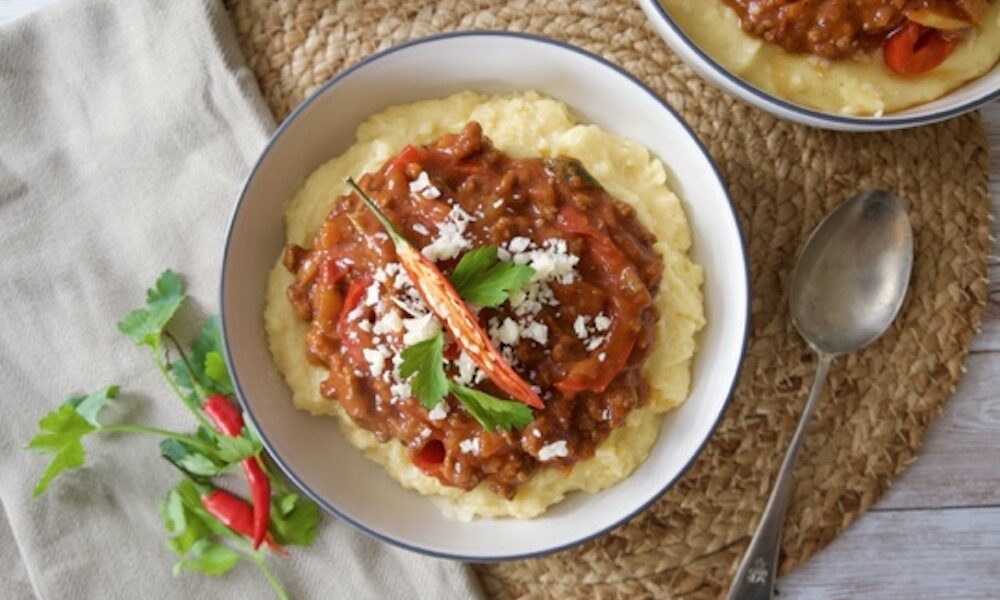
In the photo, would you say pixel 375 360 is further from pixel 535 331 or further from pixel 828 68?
pixel 828 68

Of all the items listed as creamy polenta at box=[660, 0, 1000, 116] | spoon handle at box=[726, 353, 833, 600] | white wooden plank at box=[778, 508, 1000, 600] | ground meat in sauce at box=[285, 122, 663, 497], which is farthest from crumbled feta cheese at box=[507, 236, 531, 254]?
white wooden plank at box=[778, 508, 1000, 600]

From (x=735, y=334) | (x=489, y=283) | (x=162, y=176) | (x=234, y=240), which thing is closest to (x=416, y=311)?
(x=489, y=283)

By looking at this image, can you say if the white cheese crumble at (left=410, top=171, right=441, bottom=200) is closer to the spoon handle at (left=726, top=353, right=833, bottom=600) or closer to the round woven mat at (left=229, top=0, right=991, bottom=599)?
the round woven mat at (left=229, top=0, right=991, bottom=599)

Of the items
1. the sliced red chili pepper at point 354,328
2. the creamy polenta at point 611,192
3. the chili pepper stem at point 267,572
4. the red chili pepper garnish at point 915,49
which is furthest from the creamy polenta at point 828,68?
the chili pepper stem at point 267,572

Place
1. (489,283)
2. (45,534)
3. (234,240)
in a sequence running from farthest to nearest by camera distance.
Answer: (45,534) → (234,240) → (489,283)

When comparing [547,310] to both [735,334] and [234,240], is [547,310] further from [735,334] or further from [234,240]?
[234,240]
